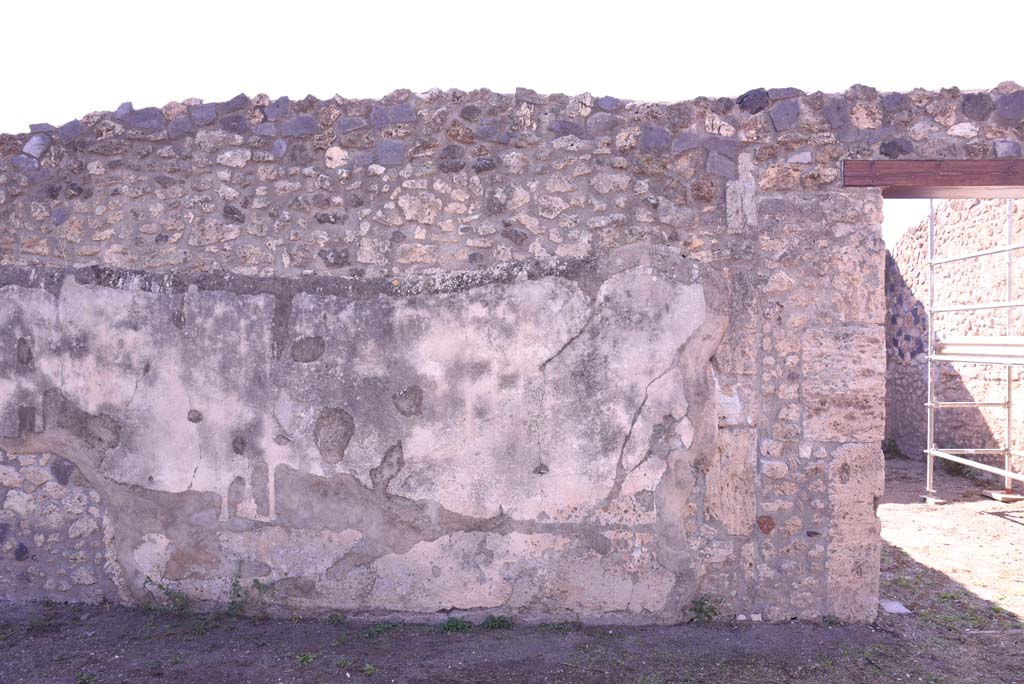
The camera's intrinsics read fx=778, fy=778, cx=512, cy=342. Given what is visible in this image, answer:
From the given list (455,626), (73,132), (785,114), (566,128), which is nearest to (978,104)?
(785,114)

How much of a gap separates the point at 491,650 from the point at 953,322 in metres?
8.22

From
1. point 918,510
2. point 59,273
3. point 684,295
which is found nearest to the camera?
point 684,295

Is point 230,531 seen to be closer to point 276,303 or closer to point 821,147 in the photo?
point 276,303

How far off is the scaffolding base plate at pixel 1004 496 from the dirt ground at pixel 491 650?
3.90 metres

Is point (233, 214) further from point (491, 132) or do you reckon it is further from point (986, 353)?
point (986, 353)

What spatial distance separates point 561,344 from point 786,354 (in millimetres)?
1053

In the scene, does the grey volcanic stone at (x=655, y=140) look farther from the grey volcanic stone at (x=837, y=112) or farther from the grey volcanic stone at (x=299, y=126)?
the grey volcanic stone at (x=299, y=126)

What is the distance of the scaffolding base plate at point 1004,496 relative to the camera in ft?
24.5

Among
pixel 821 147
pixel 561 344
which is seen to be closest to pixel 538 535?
pixel 561 344

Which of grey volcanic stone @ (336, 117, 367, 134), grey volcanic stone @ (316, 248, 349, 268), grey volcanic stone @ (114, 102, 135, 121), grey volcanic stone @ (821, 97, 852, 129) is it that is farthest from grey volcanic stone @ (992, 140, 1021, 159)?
grey volcanic stone @ (114, 102, 135, 121)

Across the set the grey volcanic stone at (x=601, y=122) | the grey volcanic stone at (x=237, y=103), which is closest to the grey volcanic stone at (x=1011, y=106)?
the grey volcanic stone at (x=601, y=122)

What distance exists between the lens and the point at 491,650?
343 centimetres

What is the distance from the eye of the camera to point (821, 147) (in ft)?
11.9

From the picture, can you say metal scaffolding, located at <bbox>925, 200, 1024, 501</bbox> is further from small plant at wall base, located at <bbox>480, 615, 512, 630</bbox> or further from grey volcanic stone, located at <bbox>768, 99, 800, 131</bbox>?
small plant at wall base, located at <bbox>480, 615, 512, 630</bbox>
